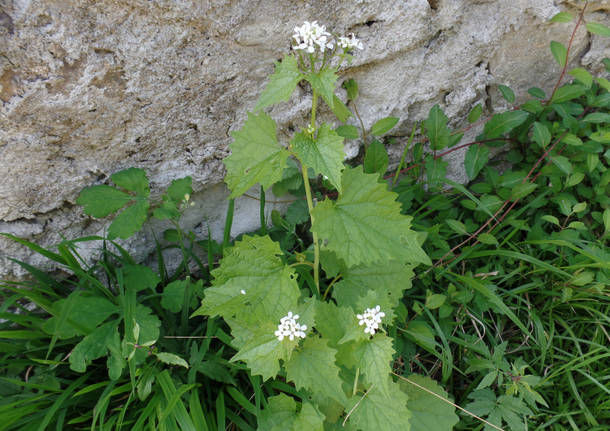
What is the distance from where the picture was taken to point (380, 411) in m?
1.42

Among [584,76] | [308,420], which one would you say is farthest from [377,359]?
[584,76]

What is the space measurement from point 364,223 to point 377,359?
46 cm

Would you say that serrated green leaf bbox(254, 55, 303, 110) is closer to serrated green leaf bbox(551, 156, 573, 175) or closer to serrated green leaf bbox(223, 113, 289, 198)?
serrated green leaf bbox(223, 113, 289, 198)

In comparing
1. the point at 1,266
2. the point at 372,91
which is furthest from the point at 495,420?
the point at 1,266

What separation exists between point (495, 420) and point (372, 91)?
5.29 ft

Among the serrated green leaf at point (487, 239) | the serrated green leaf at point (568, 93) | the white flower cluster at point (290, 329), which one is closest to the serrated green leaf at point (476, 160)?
the serrated green leaf at point (487, 239)

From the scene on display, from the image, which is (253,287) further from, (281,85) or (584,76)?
(584,76)

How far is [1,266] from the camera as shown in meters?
1.85

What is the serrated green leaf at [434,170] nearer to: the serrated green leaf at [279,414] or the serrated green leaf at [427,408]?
the serrated green leaf at [427,408]

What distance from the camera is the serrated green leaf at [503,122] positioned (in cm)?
210

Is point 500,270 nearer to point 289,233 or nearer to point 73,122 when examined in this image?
point 289,233

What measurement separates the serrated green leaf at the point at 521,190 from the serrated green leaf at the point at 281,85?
53.6 inches

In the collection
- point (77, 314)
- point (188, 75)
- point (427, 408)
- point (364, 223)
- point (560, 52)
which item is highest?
point (188, 75)

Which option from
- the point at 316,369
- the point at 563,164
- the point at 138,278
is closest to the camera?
the point at 316,369
